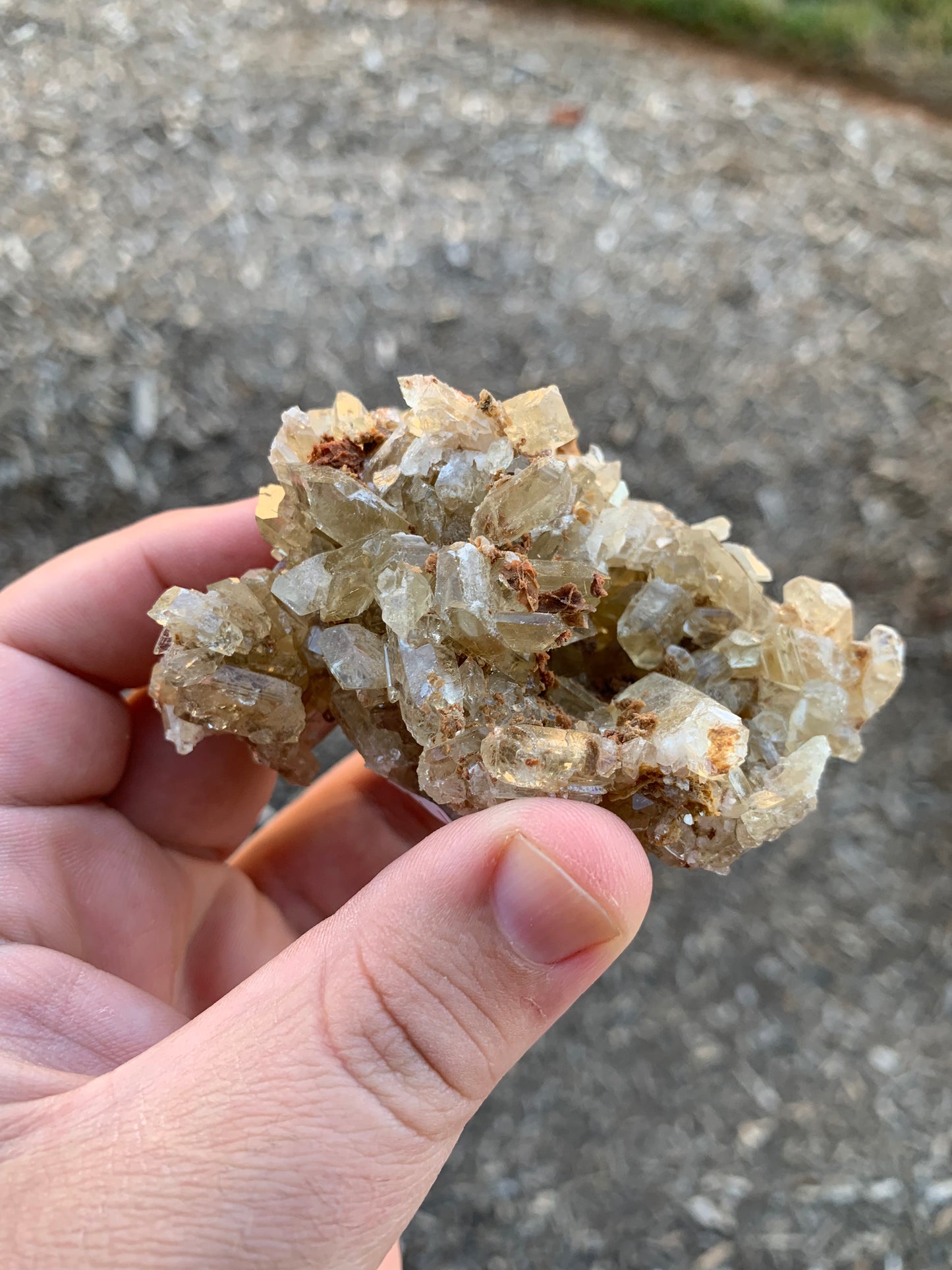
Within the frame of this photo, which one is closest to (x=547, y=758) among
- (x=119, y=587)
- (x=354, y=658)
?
(x=354, y=658)

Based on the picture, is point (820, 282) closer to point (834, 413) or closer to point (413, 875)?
point (834, 413)

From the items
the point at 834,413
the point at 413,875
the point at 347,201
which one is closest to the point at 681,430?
the point at 834,413

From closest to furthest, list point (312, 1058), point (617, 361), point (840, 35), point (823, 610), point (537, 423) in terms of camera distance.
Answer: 1. point (312, 1058)
2. point (537, 423)
3. point (823, 610)
4. point (617, 361)
5. point (840, 35)

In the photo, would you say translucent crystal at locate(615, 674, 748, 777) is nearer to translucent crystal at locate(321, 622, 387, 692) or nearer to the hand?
the hand

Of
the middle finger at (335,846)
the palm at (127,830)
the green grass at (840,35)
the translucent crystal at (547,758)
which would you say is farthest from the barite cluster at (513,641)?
the green grass at (840,35)

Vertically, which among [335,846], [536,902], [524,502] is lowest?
[335,846]

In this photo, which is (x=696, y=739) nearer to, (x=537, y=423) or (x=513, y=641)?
(x=513, y=641)

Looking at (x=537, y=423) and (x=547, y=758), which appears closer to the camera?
(x=547, y=758)
